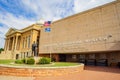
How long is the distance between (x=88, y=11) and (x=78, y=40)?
5.55 meters

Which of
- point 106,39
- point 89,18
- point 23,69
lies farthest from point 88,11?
point 23,69

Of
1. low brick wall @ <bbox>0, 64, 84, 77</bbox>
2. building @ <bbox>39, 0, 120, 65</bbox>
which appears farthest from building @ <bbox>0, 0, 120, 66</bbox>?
low brick wall @ <bbox>0, 64, 84, 77</bbox>

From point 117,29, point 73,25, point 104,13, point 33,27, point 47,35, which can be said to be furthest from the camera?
point 33,27

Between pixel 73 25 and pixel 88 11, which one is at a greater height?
pixel 88 11

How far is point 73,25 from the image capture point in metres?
23.0

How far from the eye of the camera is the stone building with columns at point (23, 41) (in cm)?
3362

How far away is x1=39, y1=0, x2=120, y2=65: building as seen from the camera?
17297 millimetres

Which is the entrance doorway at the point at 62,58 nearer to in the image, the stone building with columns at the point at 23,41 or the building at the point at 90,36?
the building at the point at 90,36

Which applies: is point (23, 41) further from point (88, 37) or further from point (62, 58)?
point (88, 37)

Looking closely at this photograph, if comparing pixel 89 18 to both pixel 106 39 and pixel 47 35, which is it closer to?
pixel 106 39

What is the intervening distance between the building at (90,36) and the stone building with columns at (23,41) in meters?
7.01

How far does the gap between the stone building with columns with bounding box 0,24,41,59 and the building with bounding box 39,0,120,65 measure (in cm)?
701

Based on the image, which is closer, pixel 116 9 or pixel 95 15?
pixel 116 9

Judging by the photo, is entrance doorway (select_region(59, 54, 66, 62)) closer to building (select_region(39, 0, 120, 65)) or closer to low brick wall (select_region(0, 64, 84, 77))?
building (select_region(39, 0, 120, 65))
